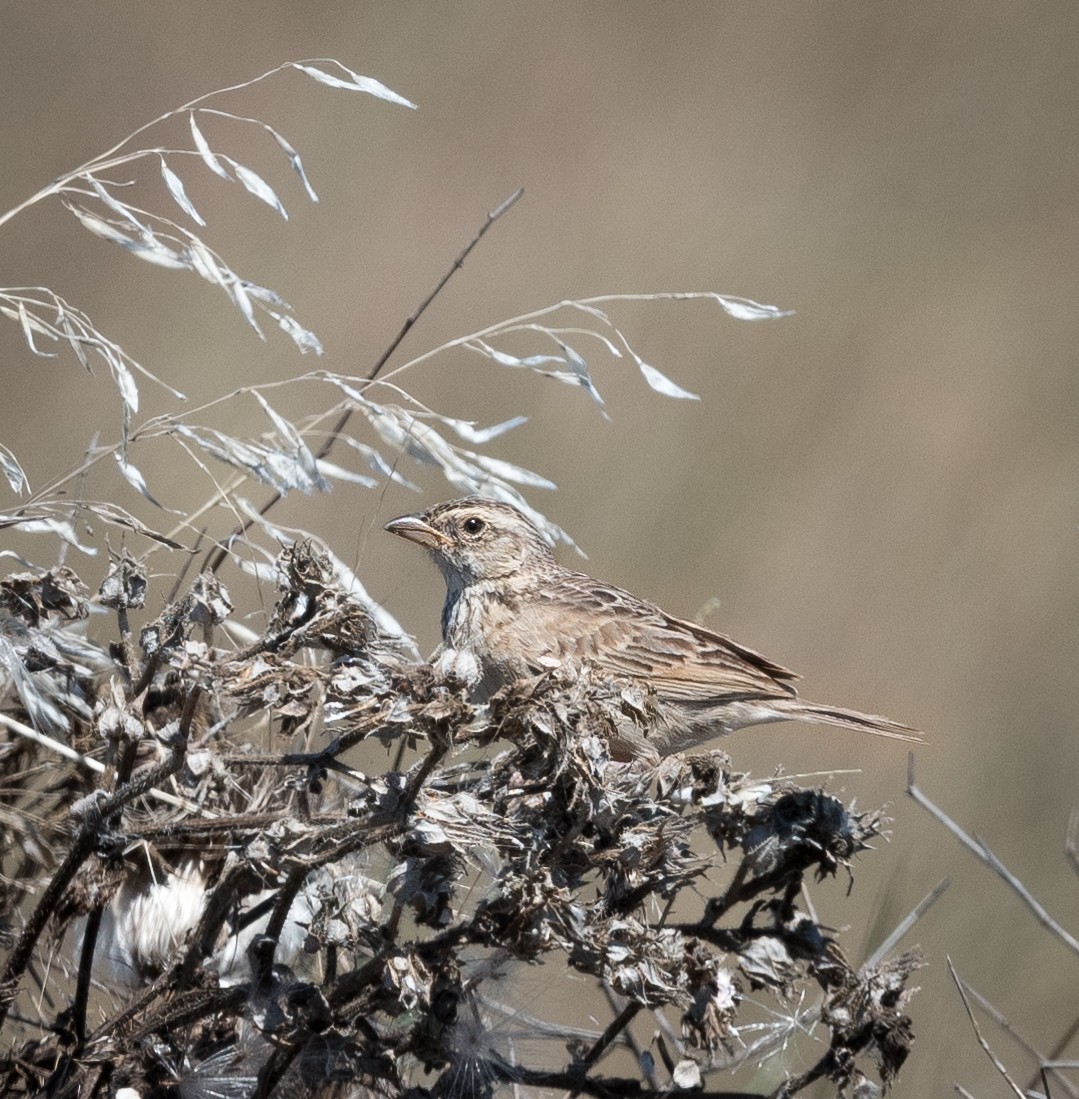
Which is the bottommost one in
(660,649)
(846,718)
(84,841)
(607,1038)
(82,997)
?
(82,997)

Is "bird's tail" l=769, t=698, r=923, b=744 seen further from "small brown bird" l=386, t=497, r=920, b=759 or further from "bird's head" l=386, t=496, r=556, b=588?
"bird's head" l=386, t=496, r=556, b=588

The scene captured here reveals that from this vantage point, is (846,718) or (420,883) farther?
(846,718)

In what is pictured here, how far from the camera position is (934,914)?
439 cm

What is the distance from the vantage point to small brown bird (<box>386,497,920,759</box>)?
4.02 meters

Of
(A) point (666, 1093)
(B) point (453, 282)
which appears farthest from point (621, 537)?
(A) point (666, 1093)

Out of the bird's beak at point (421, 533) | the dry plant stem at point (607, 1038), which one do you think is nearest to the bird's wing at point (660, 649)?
the bird's beak at point (421, 533)

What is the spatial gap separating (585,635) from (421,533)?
560 mm

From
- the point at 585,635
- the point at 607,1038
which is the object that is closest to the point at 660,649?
the point at 585,635

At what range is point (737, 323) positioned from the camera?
705 centimetres

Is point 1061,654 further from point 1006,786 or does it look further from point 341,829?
point 341,829

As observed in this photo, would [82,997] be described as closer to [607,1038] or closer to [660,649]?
[607,1038]

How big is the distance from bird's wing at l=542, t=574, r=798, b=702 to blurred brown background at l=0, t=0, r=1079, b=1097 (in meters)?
0.48

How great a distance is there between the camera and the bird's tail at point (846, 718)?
393 centimetres

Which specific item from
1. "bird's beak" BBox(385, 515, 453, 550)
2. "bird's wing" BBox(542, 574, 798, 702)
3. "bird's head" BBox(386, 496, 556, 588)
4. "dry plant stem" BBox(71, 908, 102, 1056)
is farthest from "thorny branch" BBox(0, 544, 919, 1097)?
"bird's head" BBox(386, 496, 556, 588)
